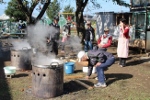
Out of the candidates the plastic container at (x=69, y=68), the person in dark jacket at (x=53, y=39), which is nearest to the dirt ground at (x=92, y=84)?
the plastic container at (x=69, y=68)

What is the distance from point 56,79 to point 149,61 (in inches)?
240

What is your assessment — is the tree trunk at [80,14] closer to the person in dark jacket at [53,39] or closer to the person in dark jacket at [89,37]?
the person in dark jacket at [89,37]

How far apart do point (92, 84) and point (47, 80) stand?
180 cm

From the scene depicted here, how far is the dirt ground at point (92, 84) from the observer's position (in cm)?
576

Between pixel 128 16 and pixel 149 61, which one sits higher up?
pixel 128 16

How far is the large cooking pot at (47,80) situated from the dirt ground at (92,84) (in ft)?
0.56

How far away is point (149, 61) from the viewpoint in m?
10.4

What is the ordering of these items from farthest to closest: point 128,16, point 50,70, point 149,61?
point 128,16 < point 149,61 < point 50,70

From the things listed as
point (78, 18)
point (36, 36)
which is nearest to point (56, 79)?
point (36, 36)

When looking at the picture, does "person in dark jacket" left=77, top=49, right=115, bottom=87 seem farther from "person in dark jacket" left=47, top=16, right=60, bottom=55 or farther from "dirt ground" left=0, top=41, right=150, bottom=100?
"person in dark jacket" left=47, top=16, right=60, bottom=55

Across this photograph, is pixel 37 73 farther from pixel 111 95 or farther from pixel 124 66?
pixel 124 66

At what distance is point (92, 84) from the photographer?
267 inches

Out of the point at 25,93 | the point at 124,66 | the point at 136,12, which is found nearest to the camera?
the point at 25,93

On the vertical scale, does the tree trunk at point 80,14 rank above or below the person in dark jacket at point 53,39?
above
